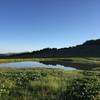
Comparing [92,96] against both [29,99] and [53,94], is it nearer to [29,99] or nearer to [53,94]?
[53,94]

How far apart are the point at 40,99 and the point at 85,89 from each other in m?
4.01

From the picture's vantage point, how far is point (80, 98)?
14.2 meters

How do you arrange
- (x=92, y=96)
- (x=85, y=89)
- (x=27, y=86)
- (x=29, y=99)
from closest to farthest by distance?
(x=29, y=99) < (x=92, y=96) < (x=85, y=89) < (x=27, y=86)

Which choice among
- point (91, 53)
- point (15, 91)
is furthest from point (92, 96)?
point (91, 53)

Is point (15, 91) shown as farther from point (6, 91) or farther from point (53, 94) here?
point (53, 94)

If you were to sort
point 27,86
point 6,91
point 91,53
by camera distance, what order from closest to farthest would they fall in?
point 6,91 → point 27,86 → point 91,53

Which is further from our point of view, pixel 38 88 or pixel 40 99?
pixel 38 88

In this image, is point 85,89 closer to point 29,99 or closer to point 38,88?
point 38,88

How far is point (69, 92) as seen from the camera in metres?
15.6

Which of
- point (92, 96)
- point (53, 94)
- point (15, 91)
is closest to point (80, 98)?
point (92, 96)

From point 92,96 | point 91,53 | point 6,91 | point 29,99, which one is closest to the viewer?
point 29,99

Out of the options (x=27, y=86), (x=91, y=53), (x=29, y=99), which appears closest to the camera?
(x=29, y=99)

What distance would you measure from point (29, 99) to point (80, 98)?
2751 millimetres

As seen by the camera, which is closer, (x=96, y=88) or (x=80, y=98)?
(x=80, y=98)
